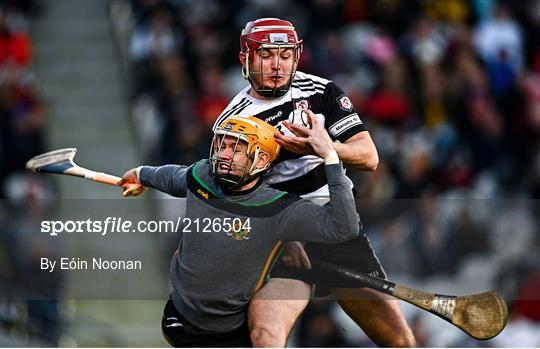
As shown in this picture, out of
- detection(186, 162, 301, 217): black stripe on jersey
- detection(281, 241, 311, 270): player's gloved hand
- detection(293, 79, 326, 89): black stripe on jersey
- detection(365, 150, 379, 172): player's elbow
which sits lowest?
detection(281, 241, 311, 270): player's gloved hand

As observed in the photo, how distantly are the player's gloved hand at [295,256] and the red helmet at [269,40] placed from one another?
67 centimetres

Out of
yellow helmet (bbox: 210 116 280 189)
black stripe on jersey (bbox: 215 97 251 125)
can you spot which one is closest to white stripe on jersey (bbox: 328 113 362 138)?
yellow helmet (bbox: 210 116 280 189)

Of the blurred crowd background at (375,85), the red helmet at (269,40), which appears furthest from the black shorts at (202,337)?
the blurred crowd background at (375,85)

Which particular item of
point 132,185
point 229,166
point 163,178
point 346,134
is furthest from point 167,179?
point 346,134

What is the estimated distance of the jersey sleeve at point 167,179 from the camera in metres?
5.84

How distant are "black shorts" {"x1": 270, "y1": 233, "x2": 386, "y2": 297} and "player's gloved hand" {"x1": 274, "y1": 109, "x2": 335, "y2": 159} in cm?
52

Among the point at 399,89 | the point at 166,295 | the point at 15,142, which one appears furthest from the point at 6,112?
the point at 166,295

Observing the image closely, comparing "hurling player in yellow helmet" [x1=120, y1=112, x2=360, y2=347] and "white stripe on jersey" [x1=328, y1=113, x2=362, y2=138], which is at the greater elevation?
"white stripe on jersey" [x1=328, y1=113, x2=362, y2=138]

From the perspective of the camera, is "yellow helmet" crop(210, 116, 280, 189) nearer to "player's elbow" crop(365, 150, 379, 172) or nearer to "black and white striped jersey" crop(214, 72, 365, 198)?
"black and white striped jersey" crop(214, 72, 365, 198)

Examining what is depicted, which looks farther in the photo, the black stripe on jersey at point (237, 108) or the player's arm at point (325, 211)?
the black stripe on jersey at point (237, 108)

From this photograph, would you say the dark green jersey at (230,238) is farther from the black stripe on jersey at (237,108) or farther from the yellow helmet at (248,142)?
the black stripe on jersey at (237,108)

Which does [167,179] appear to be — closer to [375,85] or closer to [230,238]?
[230,238]

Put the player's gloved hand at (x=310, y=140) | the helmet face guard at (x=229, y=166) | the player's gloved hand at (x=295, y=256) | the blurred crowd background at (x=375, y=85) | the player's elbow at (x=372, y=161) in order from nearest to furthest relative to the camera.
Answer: the player's gloved hand at (x=310, y=140)
the helmet face guard at (x=229, y=166)
the player's elbow at (x=372, y=161)
the player's gloved hand at (x=295, y=256)
the blurred crowd background at (x=375, y=85)

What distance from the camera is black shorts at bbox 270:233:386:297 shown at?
593 centimetres
